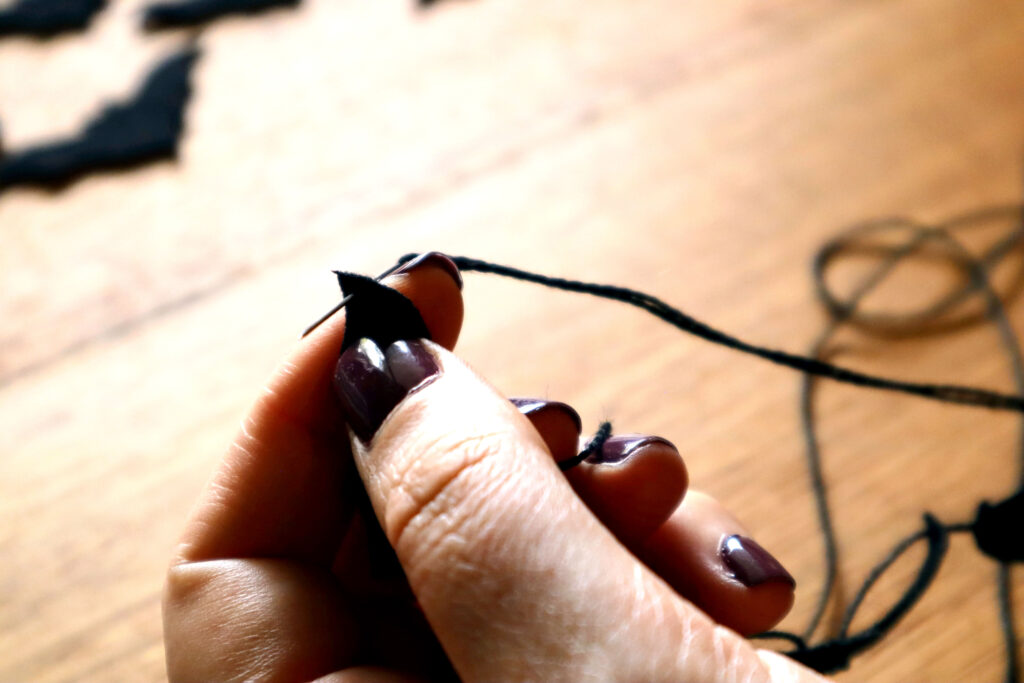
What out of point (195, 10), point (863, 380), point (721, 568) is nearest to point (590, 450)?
point (721, 568)

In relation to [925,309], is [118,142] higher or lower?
higher

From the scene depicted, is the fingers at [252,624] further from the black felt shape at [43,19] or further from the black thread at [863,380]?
the black felt shape at [43,19]

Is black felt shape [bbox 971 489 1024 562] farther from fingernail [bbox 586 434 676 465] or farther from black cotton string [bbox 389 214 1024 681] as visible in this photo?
fingernail [bbox 586 434 676 465]

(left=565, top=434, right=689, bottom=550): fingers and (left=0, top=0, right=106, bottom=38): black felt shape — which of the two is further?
(left=0, top=0, right=106, bottom=38): black felt shape

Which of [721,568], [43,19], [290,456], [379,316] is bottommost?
[721,568]

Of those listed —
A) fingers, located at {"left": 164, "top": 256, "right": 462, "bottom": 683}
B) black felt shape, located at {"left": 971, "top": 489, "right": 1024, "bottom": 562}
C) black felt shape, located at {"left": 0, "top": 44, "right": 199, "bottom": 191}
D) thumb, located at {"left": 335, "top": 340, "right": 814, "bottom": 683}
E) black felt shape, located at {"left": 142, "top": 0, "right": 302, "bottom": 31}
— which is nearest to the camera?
thumb, located at {"left": 335, "top": 340, "right": 814, "bottom": 683}

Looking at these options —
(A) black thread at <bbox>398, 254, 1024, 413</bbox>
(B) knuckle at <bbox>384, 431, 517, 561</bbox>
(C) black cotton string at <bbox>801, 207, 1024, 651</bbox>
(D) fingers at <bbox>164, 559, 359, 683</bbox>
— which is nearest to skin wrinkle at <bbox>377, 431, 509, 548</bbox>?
(B) knuckle at <bbox>384, 431, 517, 561</bbox>

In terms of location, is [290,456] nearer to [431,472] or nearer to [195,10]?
[431,472]

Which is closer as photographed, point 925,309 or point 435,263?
point 435,263
